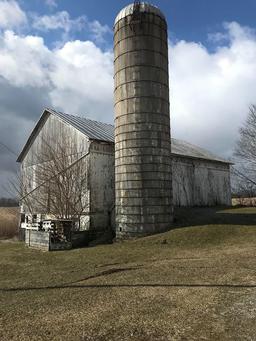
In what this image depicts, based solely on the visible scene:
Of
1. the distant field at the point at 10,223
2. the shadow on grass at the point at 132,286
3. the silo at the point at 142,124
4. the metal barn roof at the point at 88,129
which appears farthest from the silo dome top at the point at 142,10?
the distant field at the point at 10,223

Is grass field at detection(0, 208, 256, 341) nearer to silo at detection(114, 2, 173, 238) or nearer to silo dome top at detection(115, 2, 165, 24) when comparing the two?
silo at detection(114, 2, 173, 238)

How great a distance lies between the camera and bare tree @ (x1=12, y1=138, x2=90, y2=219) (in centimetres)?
1823

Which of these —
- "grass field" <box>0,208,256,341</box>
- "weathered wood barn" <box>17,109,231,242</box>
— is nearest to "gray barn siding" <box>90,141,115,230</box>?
"weathered wood barn" <box>17,109,231,242</box>

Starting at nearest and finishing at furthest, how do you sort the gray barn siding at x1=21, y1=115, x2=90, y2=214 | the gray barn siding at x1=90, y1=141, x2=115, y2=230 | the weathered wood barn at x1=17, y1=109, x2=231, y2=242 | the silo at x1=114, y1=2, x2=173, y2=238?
the silo at x1=114, y1=2, x2=173, y2=238, the gray barn siding at x1=90, y1=141, x2=115, y2=230, the weathered wood barn at x1=17, y1=109, x2=231, y2=242, the gray barn siding at x1=21, y1=115, x2=90, y2=214

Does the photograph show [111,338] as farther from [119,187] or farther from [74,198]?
[74,198]

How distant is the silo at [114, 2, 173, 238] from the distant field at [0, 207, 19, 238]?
10.7 metres

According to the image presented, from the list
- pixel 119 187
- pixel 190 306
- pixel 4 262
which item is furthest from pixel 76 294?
pixel 119 187

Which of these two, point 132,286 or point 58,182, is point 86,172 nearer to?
point 58,182

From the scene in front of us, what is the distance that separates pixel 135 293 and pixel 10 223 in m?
18.5

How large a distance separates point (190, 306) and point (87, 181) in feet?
41.5

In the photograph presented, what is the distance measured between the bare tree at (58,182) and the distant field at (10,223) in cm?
183

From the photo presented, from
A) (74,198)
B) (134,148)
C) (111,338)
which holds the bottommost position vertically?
(111,338)

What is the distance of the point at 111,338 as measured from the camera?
4.70 m

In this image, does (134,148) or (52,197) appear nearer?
(134,148)
